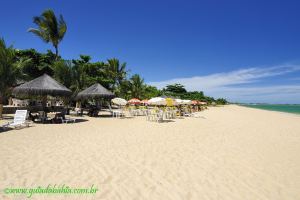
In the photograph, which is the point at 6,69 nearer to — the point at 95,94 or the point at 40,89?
the point at 40,89

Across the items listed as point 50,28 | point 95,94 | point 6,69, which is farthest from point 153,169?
point 50,28

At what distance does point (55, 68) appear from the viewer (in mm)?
19500

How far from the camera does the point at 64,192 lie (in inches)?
130

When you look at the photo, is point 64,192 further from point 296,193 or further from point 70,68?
point 70,68

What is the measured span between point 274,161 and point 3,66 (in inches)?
560

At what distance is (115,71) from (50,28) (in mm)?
13074

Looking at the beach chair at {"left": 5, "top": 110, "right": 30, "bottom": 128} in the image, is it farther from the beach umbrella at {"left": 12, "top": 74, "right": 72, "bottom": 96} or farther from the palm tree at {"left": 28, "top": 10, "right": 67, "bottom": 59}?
A: the palm tree at {"left": 28, "top": 10, "right": 67, "bottom": 59}

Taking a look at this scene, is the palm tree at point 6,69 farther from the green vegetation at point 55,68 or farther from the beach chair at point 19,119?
the beach chair at point 19,119

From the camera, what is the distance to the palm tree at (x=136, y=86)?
3741 cm

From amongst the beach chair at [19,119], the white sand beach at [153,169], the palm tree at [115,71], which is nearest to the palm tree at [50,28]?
the palm tree at [115,71]

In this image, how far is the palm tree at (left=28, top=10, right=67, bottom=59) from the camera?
1003 inches

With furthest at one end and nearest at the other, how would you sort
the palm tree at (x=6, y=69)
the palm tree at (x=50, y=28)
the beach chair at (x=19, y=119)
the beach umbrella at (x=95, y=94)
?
1. the palm tree at (x=50, y=28)
2. the beach umbrella at (x=95, y=94)
3. the palm tree at (x=6, y=69)
4. the beach chair at (x=19, y=119)

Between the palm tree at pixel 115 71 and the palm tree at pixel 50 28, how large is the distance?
35.7 feet

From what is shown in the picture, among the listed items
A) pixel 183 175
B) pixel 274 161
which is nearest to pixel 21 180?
pixel 183 175
